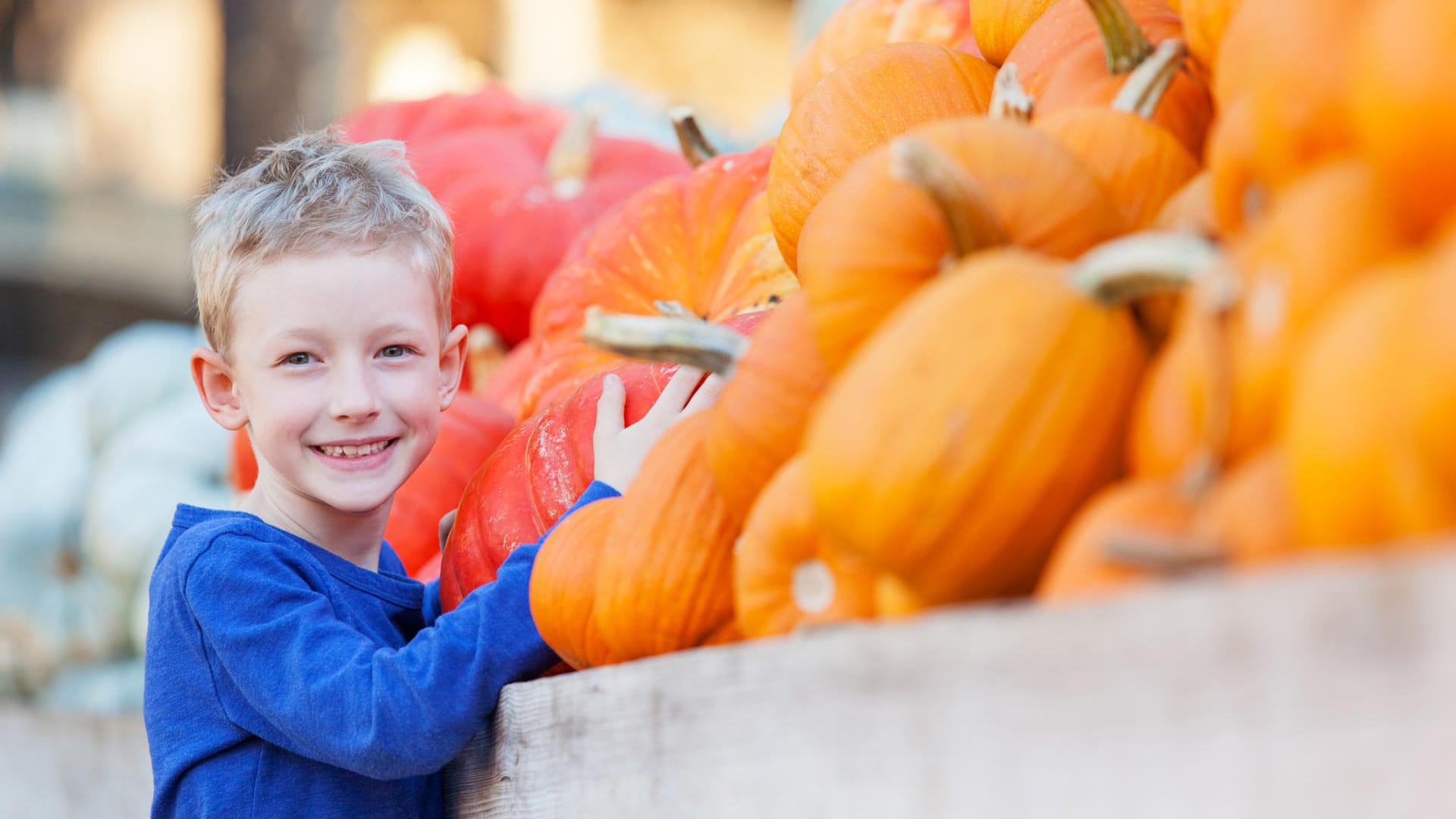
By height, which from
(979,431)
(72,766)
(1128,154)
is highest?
(1128,154)

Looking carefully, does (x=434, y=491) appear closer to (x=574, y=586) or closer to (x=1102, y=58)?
(x=574, y=586)

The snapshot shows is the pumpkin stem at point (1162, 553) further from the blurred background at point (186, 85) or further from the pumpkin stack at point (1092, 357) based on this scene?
the blurred background at point (186, 85)

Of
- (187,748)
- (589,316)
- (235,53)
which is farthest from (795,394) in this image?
(235,53)

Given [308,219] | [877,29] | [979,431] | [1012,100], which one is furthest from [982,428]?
[877,29]

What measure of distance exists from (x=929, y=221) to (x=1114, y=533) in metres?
0.41

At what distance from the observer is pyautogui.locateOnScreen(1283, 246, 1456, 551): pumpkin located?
0.75 meters

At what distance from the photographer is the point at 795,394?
1.25 metres

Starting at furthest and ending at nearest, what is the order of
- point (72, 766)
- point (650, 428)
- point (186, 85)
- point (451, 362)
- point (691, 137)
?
point (186, 85)
point (72, 766)
point (691, 137)
point (451, 362)
point (650, 428)

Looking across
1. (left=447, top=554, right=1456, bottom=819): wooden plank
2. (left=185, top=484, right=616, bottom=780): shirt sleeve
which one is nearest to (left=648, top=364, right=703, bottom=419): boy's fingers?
(left=185, top=484, right=616, bottom=780): shirt sleeve

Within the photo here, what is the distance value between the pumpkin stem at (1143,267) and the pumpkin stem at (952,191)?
117 millimetres

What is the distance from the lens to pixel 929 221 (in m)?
1.18

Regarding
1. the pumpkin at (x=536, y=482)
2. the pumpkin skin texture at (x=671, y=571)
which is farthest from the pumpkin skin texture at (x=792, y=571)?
the pumpkin at (x=536, y=482)

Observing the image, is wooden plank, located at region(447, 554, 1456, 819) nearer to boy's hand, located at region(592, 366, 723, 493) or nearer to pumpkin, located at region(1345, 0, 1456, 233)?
pumpkin, located at region(1345, 0, 1456, 233)

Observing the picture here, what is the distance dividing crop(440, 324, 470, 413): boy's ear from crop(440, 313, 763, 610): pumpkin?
0.37ft
